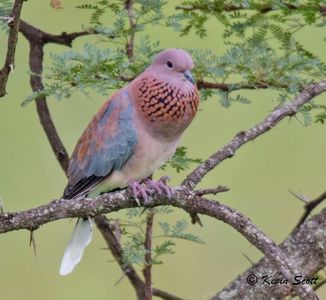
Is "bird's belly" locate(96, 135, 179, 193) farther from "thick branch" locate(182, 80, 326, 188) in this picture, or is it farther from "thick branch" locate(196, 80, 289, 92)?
"thick branch" locate(182, 80, 326, 188)

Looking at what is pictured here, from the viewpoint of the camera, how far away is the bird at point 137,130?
163 inches

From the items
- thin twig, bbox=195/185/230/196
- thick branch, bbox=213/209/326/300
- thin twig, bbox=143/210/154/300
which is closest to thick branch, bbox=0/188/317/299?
thin twig, bbox=195/185/230/196

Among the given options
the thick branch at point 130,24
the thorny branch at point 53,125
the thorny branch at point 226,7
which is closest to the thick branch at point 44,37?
the thorny branch at point 53,125

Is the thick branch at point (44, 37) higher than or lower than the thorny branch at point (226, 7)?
lower

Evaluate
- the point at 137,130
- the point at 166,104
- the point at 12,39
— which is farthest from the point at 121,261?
the point at 12,39

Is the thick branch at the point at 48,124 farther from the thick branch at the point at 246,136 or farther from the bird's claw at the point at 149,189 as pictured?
the thick branch at the point at 246,136

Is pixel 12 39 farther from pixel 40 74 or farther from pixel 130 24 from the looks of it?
pixel 40 74

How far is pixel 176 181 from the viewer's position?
7.39m

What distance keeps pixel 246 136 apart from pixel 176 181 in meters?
4.02

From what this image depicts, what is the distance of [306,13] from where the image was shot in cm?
399

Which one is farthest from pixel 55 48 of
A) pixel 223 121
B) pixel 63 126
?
pixel 223 121

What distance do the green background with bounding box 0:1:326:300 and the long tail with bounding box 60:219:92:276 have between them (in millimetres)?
2407

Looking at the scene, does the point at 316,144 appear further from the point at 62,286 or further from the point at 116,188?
the point at 116,188

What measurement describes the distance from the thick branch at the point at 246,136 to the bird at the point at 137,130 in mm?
714
